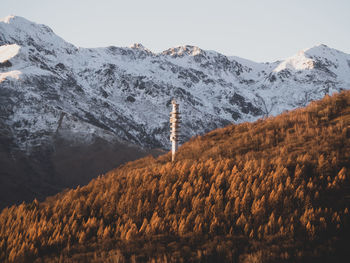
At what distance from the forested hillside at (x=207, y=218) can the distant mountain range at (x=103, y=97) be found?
1204 inches

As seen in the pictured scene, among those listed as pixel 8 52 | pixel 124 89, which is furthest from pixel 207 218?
pixel 124 89

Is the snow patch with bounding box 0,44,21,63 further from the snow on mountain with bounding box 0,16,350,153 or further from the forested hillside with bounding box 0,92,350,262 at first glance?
the forested hillside with bounding box 0,92,350,262

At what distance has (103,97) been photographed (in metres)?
116

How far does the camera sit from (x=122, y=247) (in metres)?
6.25

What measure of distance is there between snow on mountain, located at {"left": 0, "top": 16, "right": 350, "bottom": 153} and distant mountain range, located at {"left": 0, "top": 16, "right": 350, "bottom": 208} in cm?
35

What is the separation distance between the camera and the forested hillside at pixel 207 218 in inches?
234

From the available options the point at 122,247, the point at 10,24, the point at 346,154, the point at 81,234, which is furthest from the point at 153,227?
the point at 10,24

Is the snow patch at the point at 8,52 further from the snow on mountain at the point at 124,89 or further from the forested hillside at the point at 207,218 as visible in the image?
the forested hillside at the point at 207,218

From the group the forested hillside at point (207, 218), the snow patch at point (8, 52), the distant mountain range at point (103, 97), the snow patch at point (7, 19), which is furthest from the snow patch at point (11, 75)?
the snow patch at point (7, 19)

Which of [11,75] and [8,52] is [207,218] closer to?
[11,75]

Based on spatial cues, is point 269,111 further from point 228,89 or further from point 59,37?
point 59,37

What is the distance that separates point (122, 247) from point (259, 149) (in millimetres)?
8725

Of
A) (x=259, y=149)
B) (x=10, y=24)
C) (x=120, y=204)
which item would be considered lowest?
(x=120, y=204)

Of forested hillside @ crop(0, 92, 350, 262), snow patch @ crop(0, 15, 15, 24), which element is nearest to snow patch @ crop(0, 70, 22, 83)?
forested hillside @ crop(0, 92, 350, 262)
